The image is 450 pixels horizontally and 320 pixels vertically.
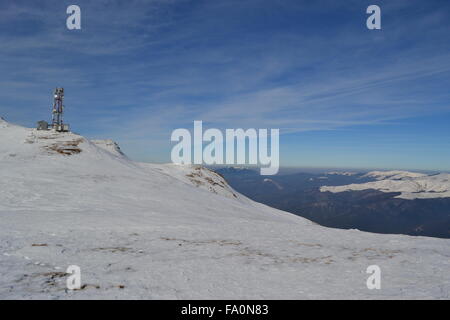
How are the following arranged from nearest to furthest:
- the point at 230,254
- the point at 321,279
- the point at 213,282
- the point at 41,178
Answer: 1. the point at 213,282
2. the point at 321,279
3. the point at 230,254
4. the point at 41,178

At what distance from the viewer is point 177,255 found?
1244 centimetres

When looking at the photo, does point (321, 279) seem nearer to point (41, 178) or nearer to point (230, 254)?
point (230, 254)

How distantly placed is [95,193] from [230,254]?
2031 centimetres

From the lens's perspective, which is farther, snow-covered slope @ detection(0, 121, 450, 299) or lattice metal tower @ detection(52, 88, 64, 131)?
lattice metal tower @ detection(52, 88, 64, 131)

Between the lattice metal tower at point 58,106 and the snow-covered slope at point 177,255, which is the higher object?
the lattice metal tower at point 58,106

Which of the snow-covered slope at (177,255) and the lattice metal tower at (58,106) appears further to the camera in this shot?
the lattice metal tower at (58,106)

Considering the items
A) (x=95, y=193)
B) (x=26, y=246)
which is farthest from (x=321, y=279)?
(x=95, y=193)

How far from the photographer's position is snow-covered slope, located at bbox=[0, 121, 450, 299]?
884 cm

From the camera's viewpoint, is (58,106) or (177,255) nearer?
(177,255)

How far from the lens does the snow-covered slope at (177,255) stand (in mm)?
8844
